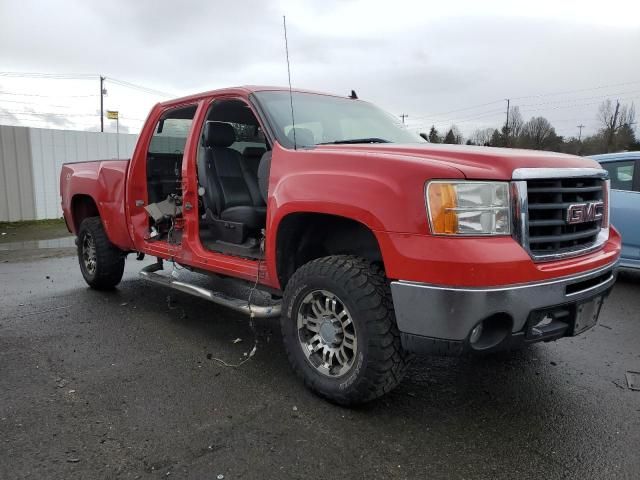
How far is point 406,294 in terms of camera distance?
2.56 metres

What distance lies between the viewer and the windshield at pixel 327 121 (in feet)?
11.8

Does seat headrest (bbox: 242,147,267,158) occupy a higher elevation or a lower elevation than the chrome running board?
higher

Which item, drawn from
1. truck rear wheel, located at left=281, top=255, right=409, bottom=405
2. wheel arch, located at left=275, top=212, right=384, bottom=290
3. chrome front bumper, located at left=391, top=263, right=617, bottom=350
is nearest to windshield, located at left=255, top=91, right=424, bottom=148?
wheel arch, located at left=275, top=212, right=384, bottom=290

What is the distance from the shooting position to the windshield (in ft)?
11.8

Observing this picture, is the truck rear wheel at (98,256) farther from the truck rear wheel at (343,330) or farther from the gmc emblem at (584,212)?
the gmc emblem at (584,212)

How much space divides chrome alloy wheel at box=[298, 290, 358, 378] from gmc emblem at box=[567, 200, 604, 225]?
136 centimetres

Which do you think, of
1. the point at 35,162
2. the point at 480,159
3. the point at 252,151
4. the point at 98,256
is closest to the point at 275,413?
the point at 480,159

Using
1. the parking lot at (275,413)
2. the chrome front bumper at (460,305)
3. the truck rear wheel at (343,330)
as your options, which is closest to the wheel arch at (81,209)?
the parking lot at (275,413)

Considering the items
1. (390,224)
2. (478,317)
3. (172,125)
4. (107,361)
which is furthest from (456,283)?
(172,125)

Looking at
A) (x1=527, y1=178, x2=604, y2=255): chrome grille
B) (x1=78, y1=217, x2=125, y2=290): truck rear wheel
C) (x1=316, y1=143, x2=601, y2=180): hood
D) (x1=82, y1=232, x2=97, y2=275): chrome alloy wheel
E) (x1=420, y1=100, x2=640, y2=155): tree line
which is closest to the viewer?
Result: (x1=316, y1=143, x2=601, y2=180): hood

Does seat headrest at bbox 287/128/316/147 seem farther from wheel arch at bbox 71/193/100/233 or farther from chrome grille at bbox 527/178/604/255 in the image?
wheel arch at bbox 71/193/100/233

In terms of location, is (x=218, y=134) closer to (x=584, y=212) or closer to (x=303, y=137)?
(x=303, y=137)

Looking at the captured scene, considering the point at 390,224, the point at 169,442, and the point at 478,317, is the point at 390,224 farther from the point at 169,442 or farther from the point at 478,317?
the point at 169,442

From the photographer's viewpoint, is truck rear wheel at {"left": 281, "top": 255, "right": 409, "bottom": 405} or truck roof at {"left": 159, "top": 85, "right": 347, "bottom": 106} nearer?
truck rear wheel at {"left": 281, "top": 255, "right": 409, "bottom": 405}
